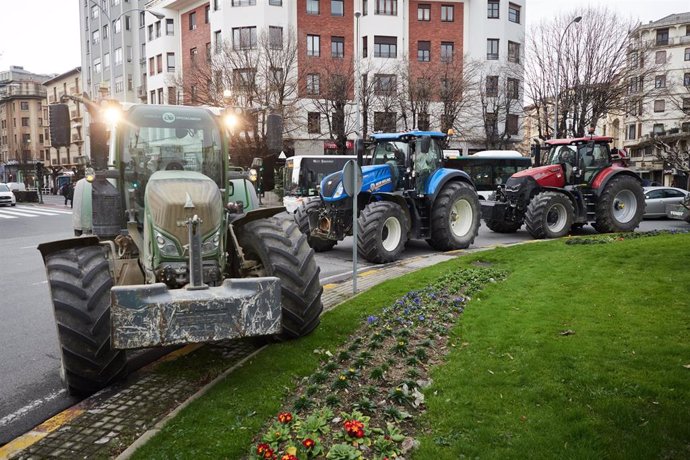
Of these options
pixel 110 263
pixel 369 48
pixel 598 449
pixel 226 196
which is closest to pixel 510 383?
pixel 598 449

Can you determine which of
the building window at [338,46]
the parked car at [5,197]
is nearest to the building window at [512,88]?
the building window at [338,46]

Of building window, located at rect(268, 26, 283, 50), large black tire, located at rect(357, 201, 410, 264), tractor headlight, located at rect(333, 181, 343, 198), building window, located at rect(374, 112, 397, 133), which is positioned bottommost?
large black tire, located at rect(357, 201, 410, 264)

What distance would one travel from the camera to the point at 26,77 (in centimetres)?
9856

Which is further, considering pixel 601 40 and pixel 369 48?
pixel 369 48

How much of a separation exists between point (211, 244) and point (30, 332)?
3.62 meters

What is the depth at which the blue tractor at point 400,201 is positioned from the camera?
485 inches

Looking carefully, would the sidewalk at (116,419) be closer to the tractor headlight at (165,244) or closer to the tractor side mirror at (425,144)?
the tractor headlight at (165,244)

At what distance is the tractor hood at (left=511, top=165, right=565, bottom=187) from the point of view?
15383 millimetres

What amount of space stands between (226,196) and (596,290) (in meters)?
5.03

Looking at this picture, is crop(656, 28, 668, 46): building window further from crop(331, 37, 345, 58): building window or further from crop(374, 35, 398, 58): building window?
crop(331, 37, 345, 58): building window

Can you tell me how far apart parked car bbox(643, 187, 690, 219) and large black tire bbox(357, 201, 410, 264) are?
44.1ft

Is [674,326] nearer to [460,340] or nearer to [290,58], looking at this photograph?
[460,340]

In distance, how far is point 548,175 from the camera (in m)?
15.4

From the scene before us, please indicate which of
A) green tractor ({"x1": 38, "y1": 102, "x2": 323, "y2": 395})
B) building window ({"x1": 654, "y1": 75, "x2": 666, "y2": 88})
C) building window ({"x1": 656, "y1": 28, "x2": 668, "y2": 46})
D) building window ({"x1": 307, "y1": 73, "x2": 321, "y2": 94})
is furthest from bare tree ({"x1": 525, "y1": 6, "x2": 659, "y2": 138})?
building window ({"x1": 656, "y1": 28, "x2": 668, "y2": 46})
